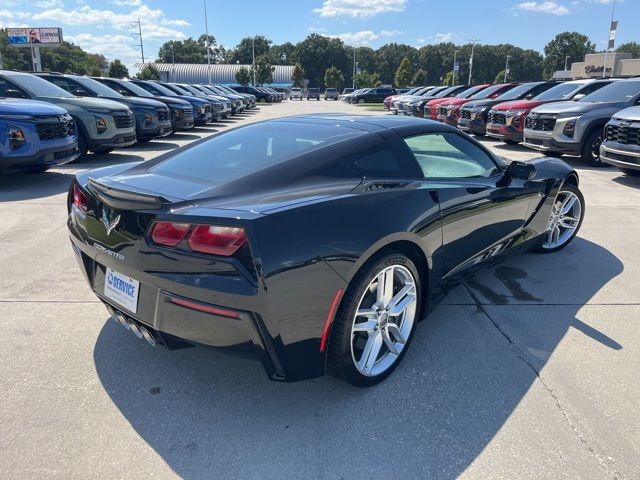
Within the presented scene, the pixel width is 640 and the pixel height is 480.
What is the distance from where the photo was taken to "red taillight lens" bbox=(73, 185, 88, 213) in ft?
8.90

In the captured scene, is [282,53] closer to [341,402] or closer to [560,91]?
[560,91]

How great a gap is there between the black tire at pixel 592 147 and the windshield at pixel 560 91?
8.79 ft

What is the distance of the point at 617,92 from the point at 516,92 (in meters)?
4.37

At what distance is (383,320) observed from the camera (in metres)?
2.73

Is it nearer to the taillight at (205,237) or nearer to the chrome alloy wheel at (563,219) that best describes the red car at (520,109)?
the chrome alloy wheel at (563,219)

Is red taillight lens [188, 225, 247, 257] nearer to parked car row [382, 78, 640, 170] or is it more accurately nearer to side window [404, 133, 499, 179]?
side window [404, 133, 499, 179]

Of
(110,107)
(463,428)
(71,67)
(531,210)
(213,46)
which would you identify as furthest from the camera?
(213,46)

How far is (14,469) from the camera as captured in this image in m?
2.06

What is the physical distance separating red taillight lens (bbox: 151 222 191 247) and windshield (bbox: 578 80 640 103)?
11.1 m

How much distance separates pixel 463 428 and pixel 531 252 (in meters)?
3.07

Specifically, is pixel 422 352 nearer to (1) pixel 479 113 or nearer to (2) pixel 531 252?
(2) pixel 531 252

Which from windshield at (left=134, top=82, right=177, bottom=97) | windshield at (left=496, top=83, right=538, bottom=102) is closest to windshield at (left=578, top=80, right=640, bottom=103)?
windshield at (left=496, top=83, right=538, bottom=102)

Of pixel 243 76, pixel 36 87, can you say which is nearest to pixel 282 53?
pixel 243 76

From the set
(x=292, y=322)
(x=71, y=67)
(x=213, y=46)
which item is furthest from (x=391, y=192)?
(x=213, y=46)
